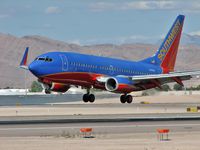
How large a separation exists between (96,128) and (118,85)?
2815cm

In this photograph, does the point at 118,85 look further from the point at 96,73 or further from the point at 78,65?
the point at 78,65

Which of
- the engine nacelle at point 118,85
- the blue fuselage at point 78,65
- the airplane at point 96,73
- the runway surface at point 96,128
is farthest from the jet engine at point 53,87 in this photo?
the runway surface at point 96,128

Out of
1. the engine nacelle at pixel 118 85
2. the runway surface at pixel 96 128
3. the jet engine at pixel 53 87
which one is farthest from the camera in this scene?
the engine nacelle at pixel 118 85

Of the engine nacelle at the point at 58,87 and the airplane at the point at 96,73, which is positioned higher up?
the airplane at the point at 96,73

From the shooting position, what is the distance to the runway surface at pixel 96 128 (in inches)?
2046

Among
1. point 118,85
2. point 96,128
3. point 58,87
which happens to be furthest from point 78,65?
point 96,128

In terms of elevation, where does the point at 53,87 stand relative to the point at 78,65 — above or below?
below

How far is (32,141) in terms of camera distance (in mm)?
44844

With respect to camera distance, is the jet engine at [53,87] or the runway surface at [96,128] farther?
the jet engine at [53,87]

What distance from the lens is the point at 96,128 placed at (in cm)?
5678

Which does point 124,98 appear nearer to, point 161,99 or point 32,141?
point 32,141

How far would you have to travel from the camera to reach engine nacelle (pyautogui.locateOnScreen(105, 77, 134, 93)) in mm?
84688

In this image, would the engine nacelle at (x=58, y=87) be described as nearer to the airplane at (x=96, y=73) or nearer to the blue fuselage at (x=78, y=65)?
the airplane at (x=96, y=73)

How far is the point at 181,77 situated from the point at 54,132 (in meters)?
40.9
